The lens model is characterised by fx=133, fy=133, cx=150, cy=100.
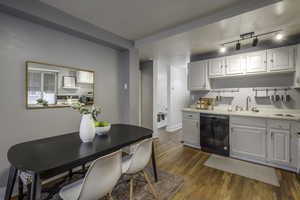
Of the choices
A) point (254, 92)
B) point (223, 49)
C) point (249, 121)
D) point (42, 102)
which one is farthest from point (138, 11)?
point (254, 92)

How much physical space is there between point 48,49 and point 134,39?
1.61 metres

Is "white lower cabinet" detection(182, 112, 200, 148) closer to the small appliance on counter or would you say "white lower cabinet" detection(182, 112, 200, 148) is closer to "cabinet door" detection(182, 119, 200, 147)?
"cabinet door" detection(182, 119, 200, 147)

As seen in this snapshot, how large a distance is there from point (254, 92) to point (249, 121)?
857 mm

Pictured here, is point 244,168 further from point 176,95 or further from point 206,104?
point 176,95

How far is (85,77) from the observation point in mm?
2479

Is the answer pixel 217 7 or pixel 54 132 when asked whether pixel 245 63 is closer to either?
pixel 217 7

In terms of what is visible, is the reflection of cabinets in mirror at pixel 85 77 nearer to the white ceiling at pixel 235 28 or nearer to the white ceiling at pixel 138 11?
the white ceiling at pixel 138 11

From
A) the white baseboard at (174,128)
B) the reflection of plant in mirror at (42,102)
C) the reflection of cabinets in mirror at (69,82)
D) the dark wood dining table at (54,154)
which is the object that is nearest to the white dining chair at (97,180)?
the dark wood dining table at (54,154)

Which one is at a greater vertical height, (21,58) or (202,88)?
(21,58)

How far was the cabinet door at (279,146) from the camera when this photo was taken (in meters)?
2.28

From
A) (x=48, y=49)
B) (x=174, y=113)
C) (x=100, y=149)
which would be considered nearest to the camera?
(x=100, y=149)

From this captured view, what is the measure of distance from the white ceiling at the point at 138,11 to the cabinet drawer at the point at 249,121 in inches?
79.8

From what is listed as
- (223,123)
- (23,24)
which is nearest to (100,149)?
(23,24)

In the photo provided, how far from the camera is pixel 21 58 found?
1795mm
